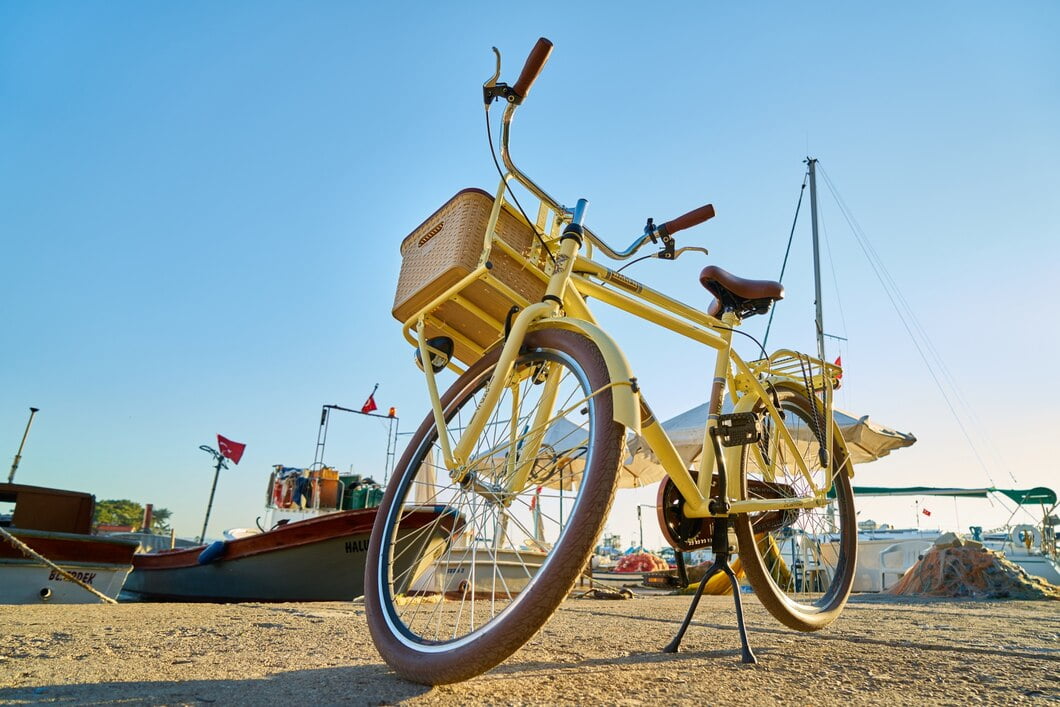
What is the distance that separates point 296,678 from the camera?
1.54 meters

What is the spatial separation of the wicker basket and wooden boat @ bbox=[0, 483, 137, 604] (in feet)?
25.5

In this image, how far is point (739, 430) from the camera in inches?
86.8

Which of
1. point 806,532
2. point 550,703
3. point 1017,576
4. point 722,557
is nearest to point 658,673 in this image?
point 550,703

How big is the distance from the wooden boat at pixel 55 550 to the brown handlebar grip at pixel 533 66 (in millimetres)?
8520

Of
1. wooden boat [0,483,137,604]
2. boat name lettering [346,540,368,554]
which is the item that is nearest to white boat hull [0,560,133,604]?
wooden boat [0,483,137,604]

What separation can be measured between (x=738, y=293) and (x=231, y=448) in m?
16.3

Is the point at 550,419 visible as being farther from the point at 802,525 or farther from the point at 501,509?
the point at 802,525

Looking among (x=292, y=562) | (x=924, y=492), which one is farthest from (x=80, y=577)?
(x=924, y=492)

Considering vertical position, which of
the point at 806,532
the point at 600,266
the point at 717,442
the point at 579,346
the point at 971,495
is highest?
the point at 971,495

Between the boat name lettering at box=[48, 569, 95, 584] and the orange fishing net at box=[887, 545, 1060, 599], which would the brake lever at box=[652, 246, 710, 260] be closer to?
the orange fishing net at box=[887, 545, 1060, 599]

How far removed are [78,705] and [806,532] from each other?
274 cm

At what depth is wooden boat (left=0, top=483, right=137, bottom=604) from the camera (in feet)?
24.6

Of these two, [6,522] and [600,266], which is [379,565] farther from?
[6,522]

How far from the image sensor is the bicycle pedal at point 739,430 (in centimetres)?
218
